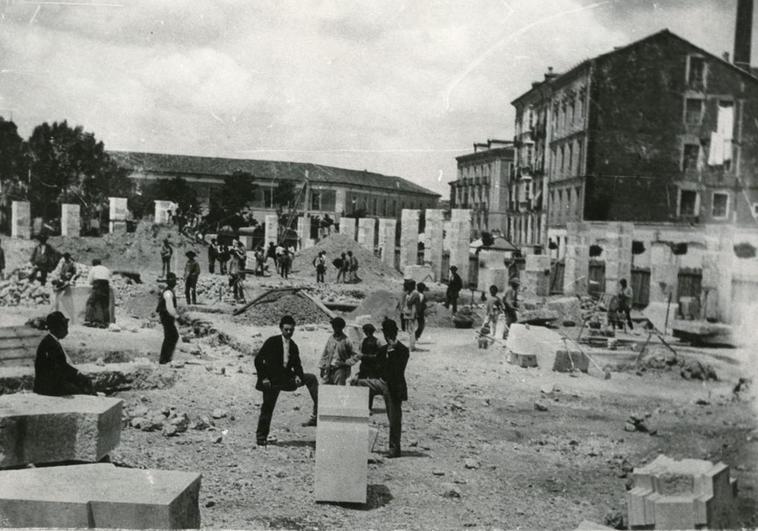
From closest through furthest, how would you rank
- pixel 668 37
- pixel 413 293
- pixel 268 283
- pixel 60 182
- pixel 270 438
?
pixel 270 438
pixel 413 293
pixel 268 283
pixel 668 37
pixel 60 182

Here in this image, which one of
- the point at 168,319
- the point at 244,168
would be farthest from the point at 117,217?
the point at 168,319

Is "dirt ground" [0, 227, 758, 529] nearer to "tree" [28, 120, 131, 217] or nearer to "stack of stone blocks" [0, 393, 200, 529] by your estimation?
"stack of stone blocks" [0, 393, 200, 529]

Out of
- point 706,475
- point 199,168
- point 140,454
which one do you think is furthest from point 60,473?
point 199,168

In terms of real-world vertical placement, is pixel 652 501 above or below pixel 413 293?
below

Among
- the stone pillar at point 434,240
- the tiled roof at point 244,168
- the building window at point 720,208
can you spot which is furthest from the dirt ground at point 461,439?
the tiled roof at point 244,168

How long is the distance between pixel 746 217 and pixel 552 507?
2973cm

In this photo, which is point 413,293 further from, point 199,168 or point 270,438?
point 199,168

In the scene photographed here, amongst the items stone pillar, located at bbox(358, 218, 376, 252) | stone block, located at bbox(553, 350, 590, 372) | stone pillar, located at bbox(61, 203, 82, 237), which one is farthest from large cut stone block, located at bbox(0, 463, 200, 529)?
stone pillar, located at bbox(358, 218, 376, 252)

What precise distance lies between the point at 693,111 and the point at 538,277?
1436 cm

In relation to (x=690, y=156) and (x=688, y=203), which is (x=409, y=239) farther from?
(x=688, y=203)

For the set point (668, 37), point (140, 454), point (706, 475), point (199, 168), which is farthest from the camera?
point (199, 168)

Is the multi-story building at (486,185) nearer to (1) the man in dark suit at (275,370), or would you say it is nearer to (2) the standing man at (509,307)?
(2) the standing man at (509,307)

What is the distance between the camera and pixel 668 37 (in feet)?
106

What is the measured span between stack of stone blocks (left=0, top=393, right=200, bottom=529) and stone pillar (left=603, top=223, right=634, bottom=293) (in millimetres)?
18083
